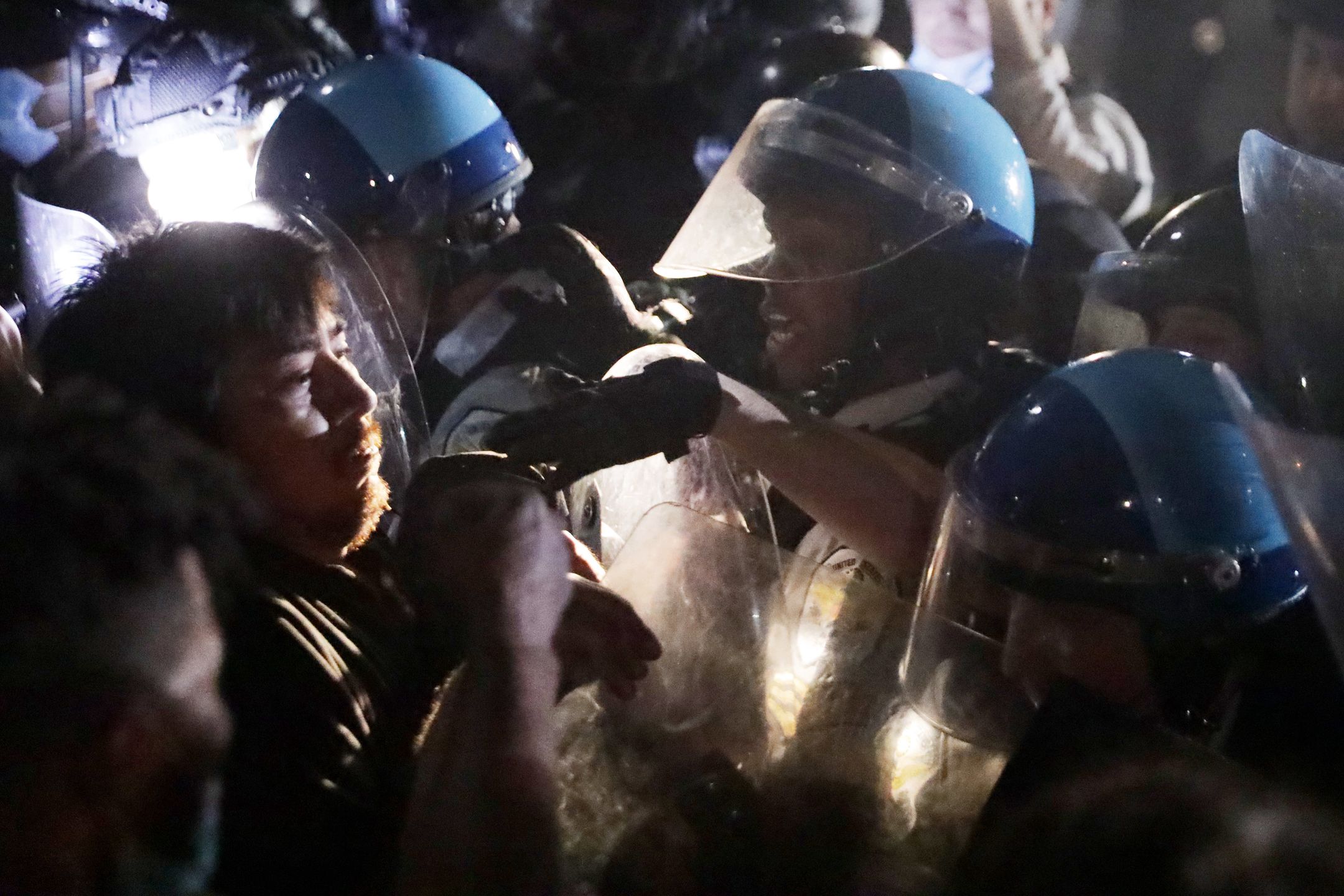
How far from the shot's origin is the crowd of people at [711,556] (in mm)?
922

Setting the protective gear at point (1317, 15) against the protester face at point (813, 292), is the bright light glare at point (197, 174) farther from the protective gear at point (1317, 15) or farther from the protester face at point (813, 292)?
the protective gear at point (1317, 15)

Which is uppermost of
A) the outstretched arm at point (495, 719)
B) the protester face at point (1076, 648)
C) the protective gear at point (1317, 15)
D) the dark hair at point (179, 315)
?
the dark hair at point (179, 315)

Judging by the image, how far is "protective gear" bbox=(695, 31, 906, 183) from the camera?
9.18 feet

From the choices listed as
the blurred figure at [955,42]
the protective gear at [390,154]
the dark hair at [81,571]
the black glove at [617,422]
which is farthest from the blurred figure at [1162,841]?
the blurred figure at [955,42]

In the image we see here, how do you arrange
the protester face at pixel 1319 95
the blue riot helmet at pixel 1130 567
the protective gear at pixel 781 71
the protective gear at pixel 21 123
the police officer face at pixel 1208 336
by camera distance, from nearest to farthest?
the blue riot helmet at pixel 1130 567, the police officer face at pixel 1208 336, the protester face at pixel 1319 95, the protective gear at pixel 21 123, the protective gear at pixel 781 71

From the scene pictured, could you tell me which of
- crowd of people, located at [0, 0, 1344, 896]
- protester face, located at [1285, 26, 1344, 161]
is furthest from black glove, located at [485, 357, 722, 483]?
protester face, located at [1285, 26, 1344, 161]

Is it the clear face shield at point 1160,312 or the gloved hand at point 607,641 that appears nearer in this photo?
the gloved hand at point 607,641

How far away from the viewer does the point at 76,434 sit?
0.96 m

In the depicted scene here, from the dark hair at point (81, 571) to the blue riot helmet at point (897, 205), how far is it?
3.80 ft

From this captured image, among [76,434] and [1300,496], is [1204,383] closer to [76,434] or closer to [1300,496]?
[1300,496]

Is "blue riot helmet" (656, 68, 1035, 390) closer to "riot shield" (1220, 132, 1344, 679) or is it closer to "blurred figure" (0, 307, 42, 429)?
"riot shield" (1220, 132, 1344, 679)

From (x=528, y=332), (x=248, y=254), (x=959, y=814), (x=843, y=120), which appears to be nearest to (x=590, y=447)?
(x=248, y=254)

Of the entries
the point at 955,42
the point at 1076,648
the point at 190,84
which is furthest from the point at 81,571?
the point at 955,42

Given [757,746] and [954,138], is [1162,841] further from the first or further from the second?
[954,138]
